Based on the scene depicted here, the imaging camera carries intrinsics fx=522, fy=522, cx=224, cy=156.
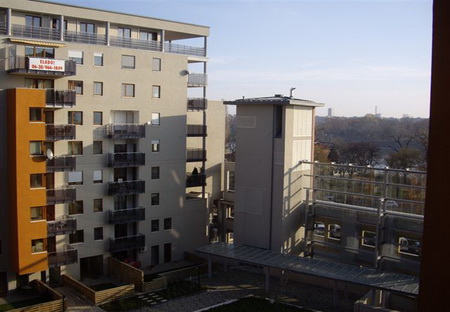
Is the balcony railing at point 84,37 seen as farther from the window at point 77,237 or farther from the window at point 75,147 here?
the window at point 77,237

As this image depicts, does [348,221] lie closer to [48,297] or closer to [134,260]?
[134,260]

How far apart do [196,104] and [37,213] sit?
14.6 metres

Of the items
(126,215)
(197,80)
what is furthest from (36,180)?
(197,80)

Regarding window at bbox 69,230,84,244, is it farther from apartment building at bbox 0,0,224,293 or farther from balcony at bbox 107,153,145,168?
balcony at bbox 107,153,145,168

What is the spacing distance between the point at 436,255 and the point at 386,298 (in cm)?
2438

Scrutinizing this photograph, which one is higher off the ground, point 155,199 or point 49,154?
point 49,154

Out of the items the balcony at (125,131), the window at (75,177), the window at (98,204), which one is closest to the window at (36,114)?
the window at (75,177)

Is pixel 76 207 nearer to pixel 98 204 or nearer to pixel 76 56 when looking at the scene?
pixel 98 204

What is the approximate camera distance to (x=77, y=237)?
116 feet

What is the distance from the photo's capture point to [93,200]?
3572 cm

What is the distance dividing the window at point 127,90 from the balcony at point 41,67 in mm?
4607

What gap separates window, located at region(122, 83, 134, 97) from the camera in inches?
1442

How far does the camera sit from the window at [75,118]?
34228 mm

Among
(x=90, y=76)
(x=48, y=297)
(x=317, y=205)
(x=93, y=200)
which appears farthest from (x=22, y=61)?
(x=317, y=205)
